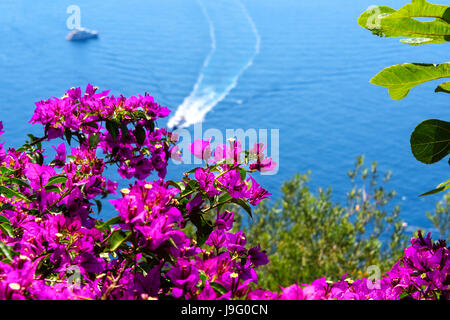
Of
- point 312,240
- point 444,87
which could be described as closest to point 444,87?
point 444,87

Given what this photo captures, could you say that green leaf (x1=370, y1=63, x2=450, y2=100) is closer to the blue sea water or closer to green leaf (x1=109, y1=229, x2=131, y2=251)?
green leaf (x1=109, y1=229, x2=131, y2=251)

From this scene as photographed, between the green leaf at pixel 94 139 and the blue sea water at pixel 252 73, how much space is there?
18.9 ft

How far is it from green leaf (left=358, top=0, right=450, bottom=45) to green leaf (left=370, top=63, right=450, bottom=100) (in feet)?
0.19

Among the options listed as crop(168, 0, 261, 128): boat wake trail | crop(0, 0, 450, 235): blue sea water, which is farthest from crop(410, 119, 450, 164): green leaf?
crop(168, 0, 261, 128): boat wake trail

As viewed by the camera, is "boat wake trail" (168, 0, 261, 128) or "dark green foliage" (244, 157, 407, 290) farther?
"boat wake trail" (168, 0, 261, 128)

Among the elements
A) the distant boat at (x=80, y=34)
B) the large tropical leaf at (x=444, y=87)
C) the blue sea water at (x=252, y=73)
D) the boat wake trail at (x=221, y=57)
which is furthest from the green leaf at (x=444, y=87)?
the distant boat at (x=80, y=34)

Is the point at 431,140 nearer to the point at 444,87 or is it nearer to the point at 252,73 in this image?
the point at 444,87

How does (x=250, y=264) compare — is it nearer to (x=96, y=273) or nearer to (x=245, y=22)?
(x=96, y=273)

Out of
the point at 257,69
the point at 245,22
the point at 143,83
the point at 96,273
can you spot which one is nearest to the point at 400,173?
the point at 257,69

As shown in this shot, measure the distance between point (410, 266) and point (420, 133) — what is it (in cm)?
28

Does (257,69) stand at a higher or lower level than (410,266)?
higher

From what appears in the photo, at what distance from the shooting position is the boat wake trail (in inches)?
405

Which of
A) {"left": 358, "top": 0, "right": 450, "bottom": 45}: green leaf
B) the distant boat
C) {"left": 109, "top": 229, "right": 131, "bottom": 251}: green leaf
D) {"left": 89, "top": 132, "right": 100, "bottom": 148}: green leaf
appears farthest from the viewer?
the distant boat
